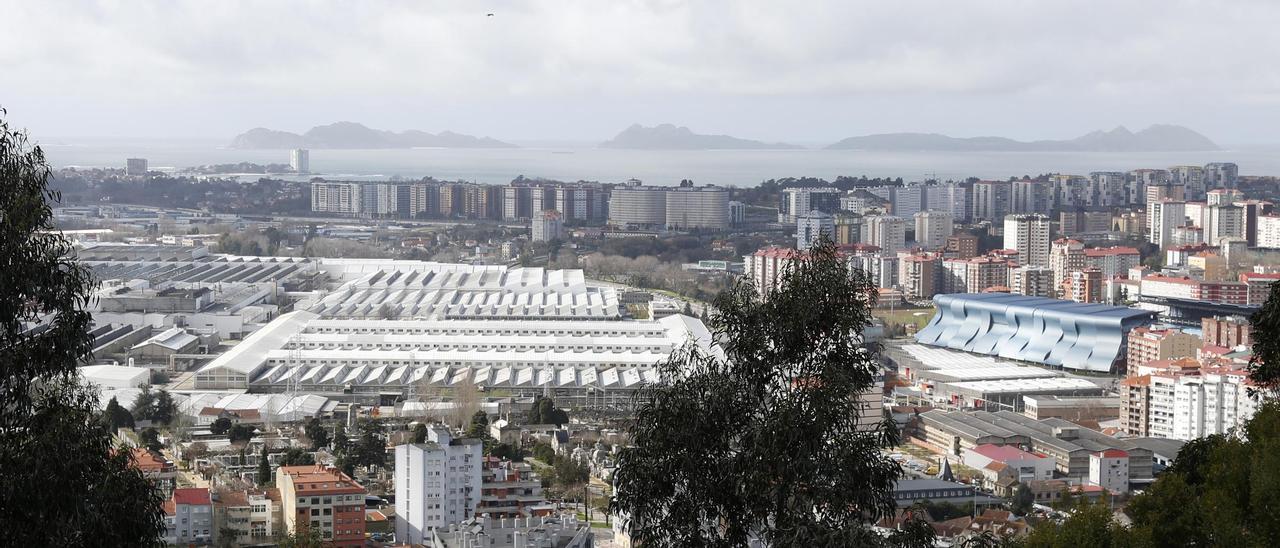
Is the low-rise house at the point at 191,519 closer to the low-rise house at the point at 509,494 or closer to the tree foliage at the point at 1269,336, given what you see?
the low-rise house at the point at 509,494

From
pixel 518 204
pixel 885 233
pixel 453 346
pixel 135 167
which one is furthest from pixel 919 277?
pixel 135 167

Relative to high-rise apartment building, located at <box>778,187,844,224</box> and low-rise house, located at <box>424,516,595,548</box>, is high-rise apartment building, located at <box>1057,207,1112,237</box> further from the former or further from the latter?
low-rise house, located at <box>424,516,595,548</box>

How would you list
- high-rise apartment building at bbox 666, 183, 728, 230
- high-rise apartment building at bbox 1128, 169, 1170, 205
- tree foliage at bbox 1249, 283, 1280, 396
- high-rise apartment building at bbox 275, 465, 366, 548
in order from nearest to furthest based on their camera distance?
tree foliage at bbox 1249, 283, 1280, 396 < high-rise apartment building at bbox 275, 465, 366, 548 < high-rise apartment building at bbox 666, 183, 728, 230 < high-rise apartment building at bbox 1128, 169, 1170, 205

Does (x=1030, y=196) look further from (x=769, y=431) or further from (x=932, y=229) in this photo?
(x=769, y=431)

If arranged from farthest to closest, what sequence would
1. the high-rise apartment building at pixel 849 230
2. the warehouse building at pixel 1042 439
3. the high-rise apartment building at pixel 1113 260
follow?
the high-rise apartment building at pixel 849 230 < the high-rise apartment building at pixel 1113 260 < the warehouse building at pixel 1042 439

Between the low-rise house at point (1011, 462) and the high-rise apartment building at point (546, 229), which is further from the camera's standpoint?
the high-rise apartment building at point (546, 229)

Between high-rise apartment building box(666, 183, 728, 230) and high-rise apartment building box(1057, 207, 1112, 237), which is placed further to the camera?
high-rise apartment building box(666, 183, 728, 230)

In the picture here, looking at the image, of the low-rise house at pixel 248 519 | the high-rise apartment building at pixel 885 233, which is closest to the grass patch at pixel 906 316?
the high-rise apartment building at pixel 885 233

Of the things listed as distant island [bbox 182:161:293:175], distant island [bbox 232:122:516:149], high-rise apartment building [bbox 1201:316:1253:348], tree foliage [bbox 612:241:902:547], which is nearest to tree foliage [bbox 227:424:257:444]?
tree foliage [bbox 612:241:902:547]
